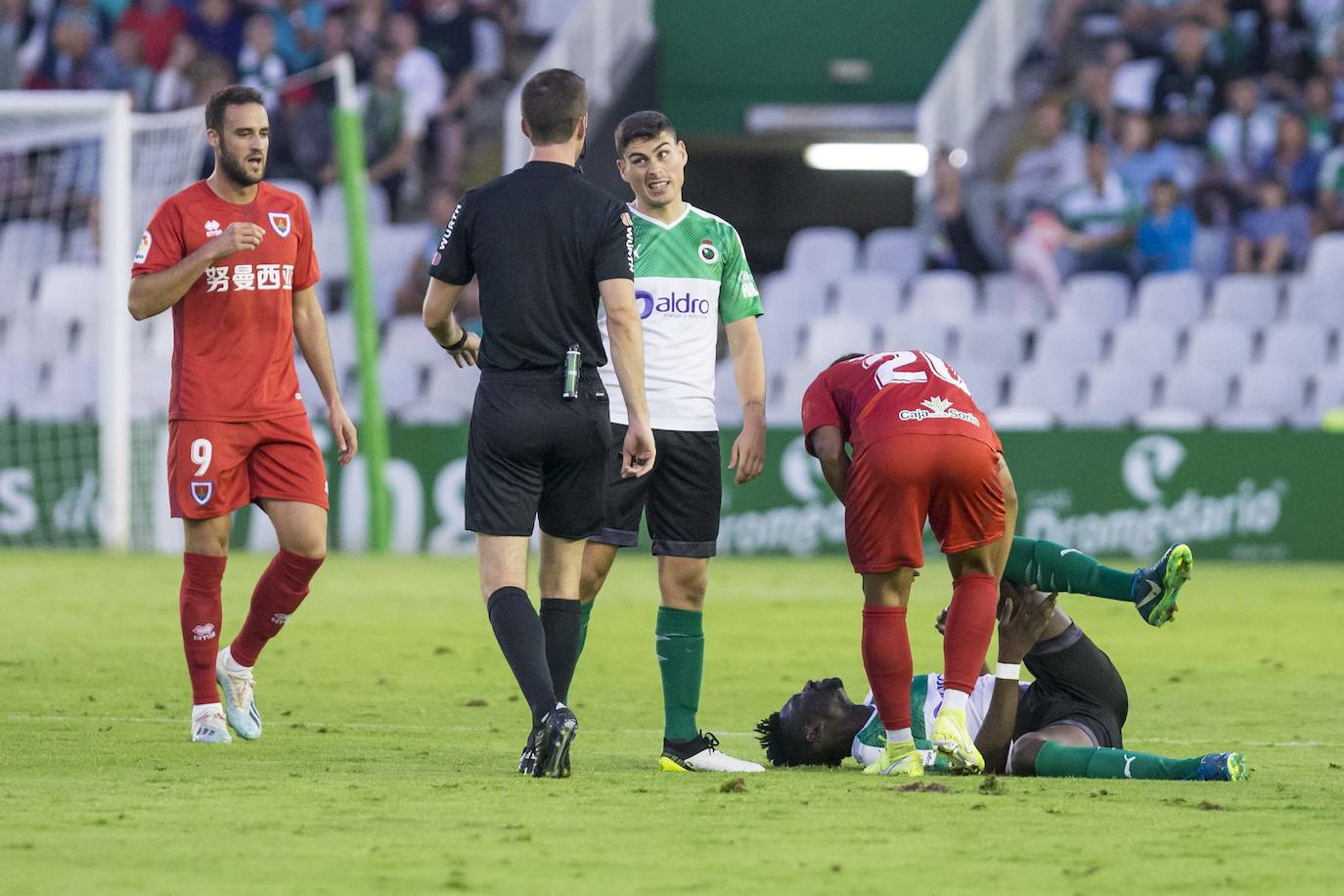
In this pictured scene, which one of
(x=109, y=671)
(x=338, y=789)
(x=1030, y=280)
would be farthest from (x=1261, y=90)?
(x=338, y=789)

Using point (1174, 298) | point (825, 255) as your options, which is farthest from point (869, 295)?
point (1174, 298)

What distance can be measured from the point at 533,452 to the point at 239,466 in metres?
1.48

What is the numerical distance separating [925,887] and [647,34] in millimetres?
19353

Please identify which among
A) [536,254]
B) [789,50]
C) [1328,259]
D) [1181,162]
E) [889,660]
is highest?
[789,50]

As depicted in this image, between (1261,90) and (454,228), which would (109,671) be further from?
(1261,90)

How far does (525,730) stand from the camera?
24.5 feet

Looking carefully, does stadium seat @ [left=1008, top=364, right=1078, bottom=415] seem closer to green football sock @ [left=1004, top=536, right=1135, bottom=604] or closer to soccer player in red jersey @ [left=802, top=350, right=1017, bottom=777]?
green football sock @ [left=1004, top=536, right=1135, bottom=604]

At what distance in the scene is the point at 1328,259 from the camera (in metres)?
18.8

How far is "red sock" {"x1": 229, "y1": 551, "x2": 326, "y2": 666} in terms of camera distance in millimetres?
7113

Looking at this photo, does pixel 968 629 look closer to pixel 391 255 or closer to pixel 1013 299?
pixel 1013 299

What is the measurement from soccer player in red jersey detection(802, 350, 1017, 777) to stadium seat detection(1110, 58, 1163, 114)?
14.6 meters

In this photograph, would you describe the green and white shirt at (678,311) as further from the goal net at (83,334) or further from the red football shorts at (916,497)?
the goal net at (83,334)

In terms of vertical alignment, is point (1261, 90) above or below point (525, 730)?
above

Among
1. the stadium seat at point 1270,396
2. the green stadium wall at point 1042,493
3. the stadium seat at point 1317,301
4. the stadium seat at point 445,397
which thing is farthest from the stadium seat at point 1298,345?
the stadium seat at point 445,397
